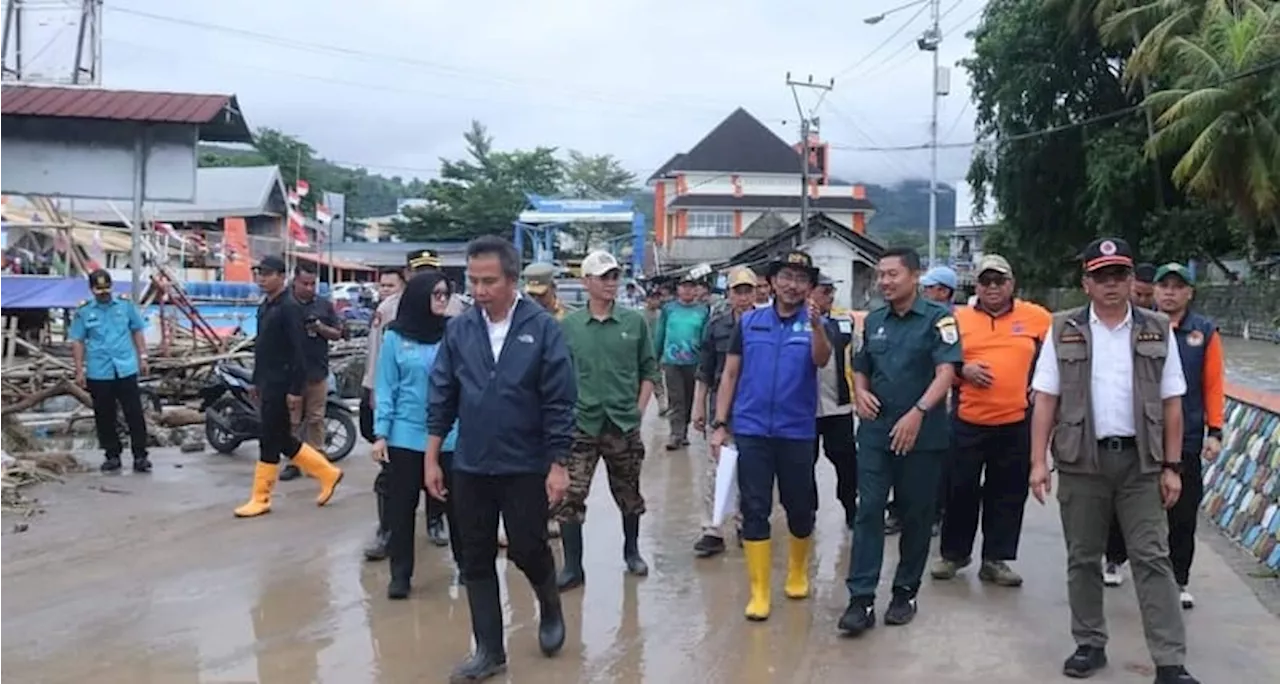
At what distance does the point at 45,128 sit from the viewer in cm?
1070

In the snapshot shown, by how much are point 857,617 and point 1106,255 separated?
193 centimetres

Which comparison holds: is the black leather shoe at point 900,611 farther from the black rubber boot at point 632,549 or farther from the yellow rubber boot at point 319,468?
the yellow rubber boot at point 319,468

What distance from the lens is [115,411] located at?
377 inches

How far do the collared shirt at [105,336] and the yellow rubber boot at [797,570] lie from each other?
19.8ft

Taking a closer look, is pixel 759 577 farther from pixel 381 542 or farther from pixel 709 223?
pixel 709 223

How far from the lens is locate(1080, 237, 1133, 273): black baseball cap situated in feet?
14.8

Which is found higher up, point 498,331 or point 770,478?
point 498,331

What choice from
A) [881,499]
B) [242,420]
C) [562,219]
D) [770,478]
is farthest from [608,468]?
[562,219]

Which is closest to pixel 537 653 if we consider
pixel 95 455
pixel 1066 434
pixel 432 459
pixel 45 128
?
pixel 432 459

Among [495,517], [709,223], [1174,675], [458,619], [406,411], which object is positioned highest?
[709,223]

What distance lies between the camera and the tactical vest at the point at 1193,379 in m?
5.28

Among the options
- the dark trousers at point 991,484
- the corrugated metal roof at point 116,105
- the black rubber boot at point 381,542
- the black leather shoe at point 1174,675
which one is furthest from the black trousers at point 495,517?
the corrugated metal roof at point 116,105

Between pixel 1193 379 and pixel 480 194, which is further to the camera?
pixel 480 194

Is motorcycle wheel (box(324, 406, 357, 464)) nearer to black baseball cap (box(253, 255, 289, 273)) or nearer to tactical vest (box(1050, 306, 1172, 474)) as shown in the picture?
black baseball cap (box(253, 255, 289, 273))
